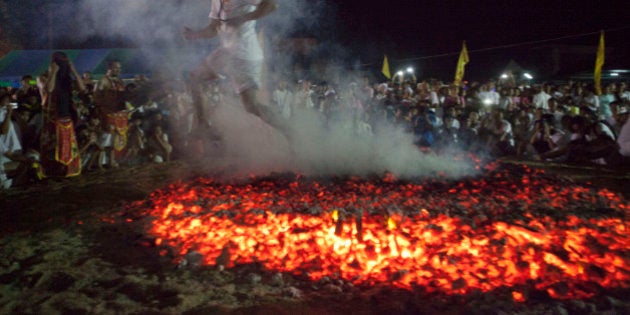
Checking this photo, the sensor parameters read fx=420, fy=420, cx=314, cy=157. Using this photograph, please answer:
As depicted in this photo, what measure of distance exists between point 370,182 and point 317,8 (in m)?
3.51

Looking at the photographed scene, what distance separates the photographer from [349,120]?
9.78 m

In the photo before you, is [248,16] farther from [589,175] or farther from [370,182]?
[589,175]

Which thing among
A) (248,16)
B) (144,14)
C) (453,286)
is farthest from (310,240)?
(144,14)

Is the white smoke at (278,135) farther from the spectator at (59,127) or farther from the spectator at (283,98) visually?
the spectator at (283,98)

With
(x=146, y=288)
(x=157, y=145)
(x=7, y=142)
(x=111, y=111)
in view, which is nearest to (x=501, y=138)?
(x=157, y=145)

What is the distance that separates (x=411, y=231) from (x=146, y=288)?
2500 mm

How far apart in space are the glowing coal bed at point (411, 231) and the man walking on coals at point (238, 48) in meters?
1.28

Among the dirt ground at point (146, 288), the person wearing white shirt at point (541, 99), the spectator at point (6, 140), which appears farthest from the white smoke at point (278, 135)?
the person wearing white shirt at point (541, 99)

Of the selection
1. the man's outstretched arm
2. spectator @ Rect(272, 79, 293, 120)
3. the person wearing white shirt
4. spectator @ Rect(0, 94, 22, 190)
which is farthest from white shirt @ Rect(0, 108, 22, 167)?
the person wearing white shirt

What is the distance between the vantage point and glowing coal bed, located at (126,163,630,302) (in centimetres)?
328

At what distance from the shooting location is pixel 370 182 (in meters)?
6.16

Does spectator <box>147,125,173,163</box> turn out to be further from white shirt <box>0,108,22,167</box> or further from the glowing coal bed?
the glowing coal bed

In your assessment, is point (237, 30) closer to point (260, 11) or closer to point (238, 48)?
point (238, 48)

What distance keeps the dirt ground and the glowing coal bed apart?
0.17 metres
